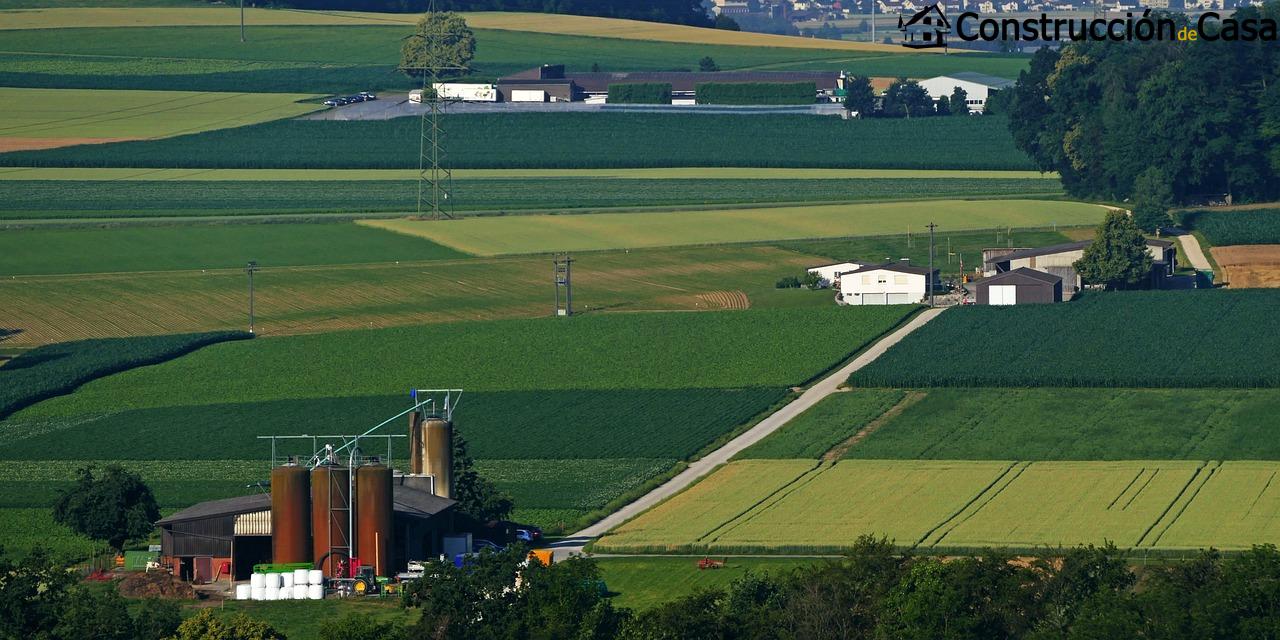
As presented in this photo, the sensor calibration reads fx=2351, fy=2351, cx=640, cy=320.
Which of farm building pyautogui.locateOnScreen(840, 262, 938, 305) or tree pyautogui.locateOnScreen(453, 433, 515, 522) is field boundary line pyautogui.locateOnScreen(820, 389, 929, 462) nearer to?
tree pyautogui.locateOnScreen(453, 433, 515, 522)

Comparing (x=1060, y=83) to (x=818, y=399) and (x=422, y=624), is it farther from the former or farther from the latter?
(x=422, y=624)

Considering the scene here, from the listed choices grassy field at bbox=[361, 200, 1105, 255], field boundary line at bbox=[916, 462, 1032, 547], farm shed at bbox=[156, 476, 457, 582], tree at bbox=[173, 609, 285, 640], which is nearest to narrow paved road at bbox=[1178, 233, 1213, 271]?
grassy field at bbox=[361, 200, 1105, 255]

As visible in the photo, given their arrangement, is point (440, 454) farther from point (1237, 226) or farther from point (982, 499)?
point (1237, 226)

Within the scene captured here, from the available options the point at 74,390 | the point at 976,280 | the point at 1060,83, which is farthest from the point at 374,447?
the point at 1060,83

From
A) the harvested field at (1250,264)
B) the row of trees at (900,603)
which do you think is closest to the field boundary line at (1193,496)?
the row of trees at (900,603)

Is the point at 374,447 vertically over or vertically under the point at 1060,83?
under
